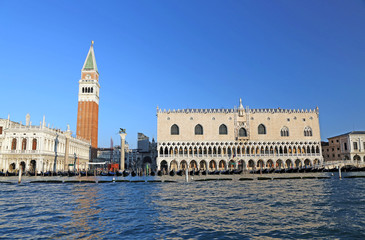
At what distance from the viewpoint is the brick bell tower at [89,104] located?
76.7 meters

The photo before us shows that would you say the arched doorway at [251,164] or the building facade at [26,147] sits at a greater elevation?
the building facade at [26,147]

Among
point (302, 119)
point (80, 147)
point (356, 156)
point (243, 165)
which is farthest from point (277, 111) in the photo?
point (80, 147)

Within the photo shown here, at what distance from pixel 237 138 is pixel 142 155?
Answer: 108 ft

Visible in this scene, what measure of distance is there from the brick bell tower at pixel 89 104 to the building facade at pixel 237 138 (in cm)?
2646

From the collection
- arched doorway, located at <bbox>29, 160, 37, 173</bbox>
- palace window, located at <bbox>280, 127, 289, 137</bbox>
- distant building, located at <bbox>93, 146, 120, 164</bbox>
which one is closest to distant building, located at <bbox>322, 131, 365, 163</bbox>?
palace window, located at <bbox>280, 127, 289, 137</bbox>

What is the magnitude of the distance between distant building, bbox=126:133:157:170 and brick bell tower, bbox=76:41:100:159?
11.7m

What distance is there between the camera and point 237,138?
190 feet

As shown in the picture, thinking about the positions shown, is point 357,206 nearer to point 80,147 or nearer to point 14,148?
point 14,148

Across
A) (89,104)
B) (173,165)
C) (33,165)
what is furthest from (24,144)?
(89,104)

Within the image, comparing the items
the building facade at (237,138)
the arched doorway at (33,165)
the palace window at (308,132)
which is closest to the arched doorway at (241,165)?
the building facade at (237,138)

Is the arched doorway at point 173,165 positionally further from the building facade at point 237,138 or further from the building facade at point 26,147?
the building facade at point 26,147

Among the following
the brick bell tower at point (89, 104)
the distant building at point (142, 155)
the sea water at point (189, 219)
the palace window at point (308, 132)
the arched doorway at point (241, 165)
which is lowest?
the sea water at point (189, 219)

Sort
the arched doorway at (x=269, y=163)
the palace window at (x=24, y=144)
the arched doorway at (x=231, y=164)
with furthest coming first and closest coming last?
1. the arched doorway at (x=269, y=163)
2. the arched doorway at (x=231, y=164)
3. the palace window at (x=24, y=144)

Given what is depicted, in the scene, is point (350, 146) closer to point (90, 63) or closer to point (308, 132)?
point (308, 132)
